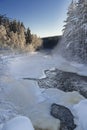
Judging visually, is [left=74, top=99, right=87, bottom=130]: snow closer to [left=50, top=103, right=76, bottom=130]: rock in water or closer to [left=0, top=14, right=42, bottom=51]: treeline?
[left=50, top=103, right=76, bottom=130]: rock in water

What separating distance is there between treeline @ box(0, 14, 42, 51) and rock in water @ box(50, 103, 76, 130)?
29856 mm

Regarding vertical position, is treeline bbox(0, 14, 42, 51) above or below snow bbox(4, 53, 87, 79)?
above

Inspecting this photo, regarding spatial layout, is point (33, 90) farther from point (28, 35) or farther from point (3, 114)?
point (28, 35)

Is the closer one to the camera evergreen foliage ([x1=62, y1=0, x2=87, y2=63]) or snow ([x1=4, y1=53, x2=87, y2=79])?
snow ([x1=4, y1=53, x2=87, y2=79])

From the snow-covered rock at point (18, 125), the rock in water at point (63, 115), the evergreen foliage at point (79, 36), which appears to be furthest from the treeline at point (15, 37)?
the snow-covered rock at point (18, 125)

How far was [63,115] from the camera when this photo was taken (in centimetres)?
1116

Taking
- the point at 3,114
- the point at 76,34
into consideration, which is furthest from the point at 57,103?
the point at 76,34

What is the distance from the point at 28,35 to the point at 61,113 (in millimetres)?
57136

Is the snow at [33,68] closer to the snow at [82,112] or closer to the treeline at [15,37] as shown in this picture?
the snow at [82,112]

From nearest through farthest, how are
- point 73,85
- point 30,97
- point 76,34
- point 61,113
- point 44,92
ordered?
point 61,113 < point 30,97 < point 44,92 < point 73,85 < point 76,34

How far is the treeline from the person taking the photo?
48.1 metres

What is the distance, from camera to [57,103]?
12.8 metres

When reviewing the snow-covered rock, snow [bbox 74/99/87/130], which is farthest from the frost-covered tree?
the snow-covered rock

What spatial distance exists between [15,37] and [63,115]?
44175 mm
